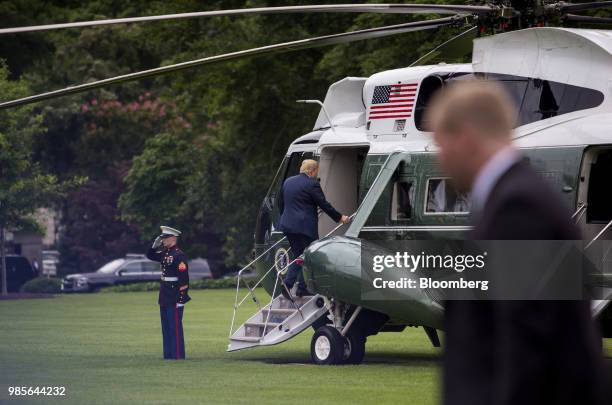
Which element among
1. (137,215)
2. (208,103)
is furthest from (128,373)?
(137,215)

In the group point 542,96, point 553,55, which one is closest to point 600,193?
point 542,96

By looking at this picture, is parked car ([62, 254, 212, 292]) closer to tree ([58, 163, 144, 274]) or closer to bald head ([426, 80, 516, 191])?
tree ([58, 163, 144, 274])

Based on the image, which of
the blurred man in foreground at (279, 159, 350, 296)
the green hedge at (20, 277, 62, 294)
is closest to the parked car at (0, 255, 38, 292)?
the green hedge at (20, 277, 62, 294)

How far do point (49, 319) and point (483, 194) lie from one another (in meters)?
25.9

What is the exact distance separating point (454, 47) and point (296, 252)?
3.15m

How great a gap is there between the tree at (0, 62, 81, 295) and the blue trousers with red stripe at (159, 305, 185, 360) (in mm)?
25092

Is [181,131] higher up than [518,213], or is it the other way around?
[518,213]

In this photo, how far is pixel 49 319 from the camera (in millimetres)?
29062

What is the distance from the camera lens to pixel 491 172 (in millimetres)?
3953

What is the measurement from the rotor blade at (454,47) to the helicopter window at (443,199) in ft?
5.30

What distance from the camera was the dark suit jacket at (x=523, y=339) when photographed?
3773mm

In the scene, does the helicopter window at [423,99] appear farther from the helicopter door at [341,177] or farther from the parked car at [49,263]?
the parked car at [49,263]

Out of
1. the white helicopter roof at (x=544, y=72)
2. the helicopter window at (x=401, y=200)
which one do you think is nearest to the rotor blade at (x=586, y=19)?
the white helicopter roof at (x=544, y=72)

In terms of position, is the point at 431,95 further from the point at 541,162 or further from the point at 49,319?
the point at 49,319
